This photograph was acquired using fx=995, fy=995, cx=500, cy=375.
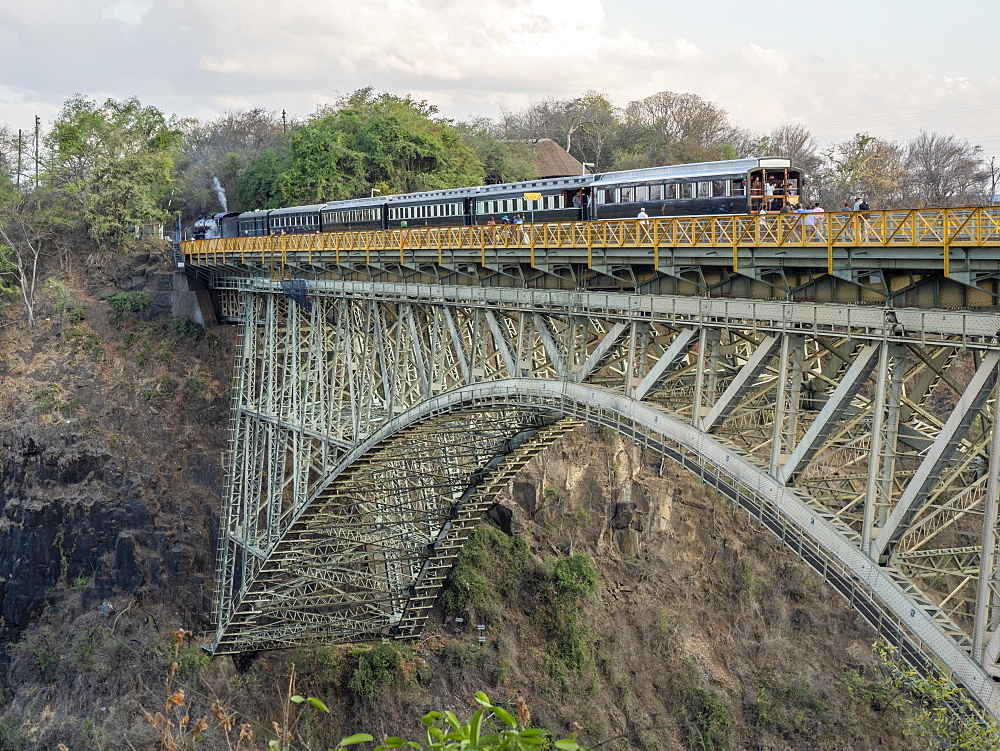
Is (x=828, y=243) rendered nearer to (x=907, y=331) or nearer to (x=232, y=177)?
(x=907, y=331)

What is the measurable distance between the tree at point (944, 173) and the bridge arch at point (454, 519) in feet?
100.0

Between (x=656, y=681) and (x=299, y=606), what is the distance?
12854 mm

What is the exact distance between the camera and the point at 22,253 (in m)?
44.2

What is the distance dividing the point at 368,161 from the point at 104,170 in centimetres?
1203

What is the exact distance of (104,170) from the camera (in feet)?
149

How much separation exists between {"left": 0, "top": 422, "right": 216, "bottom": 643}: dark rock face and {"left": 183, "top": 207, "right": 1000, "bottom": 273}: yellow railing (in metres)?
13.1

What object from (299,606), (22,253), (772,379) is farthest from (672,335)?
(22,253)

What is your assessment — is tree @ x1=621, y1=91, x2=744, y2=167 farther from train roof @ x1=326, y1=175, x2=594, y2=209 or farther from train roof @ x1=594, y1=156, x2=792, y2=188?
train roof @ x1=594, y1=156, x2=792, y2=188

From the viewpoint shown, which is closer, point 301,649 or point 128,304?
point 301,649

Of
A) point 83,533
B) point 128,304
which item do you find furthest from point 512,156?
point 83,533

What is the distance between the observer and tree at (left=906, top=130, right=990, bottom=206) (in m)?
49.9

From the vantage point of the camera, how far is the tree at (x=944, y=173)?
49.9m

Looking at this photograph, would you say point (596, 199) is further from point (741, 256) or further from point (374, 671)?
point (374, 671)

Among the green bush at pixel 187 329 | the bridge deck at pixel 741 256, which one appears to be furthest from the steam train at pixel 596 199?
the green bush at pixel 187 329
